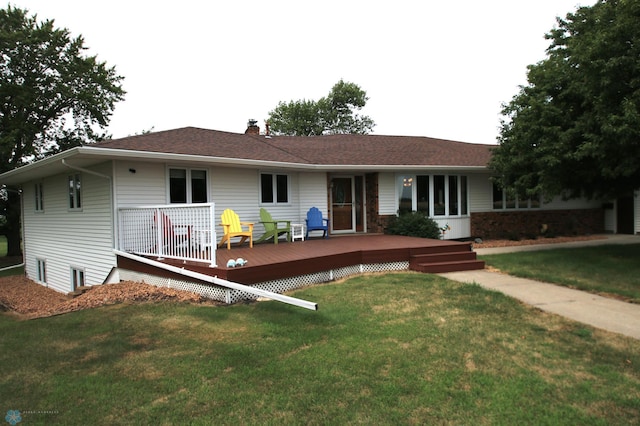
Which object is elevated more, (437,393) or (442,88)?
(442,88)

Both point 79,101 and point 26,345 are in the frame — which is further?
point 79,101

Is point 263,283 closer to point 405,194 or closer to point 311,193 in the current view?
point 311,193

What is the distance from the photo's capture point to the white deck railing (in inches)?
246

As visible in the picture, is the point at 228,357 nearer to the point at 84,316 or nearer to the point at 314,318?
the point at 314,318

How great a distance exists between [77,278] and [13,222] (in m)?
15.7

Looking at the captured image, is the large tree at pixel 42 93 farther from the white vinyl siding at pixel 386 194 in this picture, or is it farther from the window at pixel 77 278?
the white vinyl siding at pixel 386 194

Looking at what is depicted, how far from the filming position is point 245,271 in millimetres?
5879

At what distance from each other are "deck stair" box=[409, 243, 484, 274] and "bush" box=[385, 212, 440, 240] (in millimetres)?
2782

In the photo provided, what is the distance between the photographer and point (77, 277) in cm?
1040

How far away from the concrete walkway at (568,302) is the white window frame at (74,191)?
29.9 ft

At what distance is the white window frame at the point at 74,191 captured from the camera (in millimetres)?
9648

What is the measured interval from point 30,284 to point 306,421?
48.0 ft

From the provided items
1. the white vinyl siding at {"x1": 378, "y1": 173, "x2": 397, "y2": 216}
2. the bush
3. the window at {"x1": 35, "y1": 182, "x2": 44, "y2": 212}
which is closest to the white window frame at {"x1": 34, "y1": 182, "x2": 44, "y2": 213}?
the window at {"x1": 35, "y1": 182, "x2": 44, "y2": 212}

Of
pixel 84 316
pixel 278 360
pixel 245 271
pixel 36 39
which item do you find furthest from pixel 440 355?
pixel 36 39
